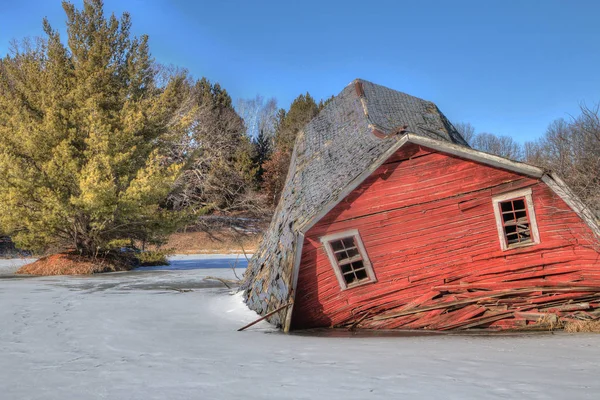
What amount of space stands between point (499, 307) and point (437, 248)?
1.57m

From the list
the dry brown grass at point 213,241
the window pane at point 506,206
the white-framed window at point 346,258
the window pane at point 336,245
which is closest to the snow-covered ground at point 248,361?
the white-framed window at point 346,258

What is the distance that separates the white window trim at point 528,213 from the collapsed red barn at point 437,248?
0.06 ft

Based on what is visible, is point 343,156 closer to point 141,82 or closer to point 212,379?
point 212,379

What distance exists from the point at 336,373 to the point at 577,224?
6012 mm

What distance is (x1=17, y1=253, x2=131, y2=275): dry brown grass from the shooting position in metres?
20.3

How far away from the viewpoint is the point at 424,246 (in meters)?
9.47

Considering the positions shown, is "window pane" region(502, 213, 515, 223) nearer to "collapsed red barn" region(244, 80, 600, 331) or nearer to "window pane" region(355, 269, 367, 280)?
"collapsed red barn" region(244, 80, 600, 331)

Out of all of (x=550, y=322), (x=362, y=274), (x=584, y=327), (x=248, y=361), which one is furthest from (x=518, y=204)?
(x=248, y=361)

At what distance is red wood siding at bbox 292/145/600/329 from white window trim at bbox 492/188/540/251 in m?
0.07

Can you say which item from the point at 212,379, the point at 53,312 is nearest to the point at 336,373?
the point at 212,379

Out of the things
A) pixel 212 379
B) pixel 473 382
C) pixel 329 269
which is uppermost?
pixel 329 269

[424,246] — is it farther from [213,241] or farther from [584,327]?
[213,241]

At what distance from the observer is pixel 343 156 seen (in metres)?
11.9

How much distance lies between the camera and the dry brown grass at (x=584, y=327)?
8875 millimetres
